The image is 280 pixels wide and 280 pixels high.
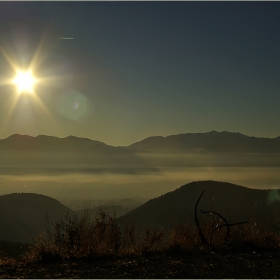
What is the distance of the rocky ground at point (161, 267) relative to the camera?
6.32 metres

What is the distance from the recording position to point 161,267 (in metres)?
6.75

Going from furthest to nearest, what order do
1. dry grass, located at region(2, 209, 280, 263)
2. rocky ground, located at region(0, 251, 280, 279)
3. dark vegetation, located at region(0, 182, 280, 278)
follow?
dry grass, located at region(2, 209, 280, 263) < dark vegetation, located at region(0, 182, 280, 278) < rocky ground, located at region(0, 251, 280, 279)

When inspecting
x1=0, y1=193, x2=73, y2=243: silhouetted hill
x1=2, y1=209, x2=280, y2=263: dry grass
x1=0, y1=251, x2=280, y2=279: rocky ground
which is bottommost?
x1=0, y1=193, x2=73, y2=243: silhouetted hill

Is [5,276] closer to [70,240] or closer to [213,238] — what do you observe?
[70,240]

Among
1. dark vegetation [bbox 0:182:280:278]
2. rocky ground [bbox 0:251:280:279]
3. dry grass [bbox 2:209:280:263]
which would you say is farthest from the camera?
dry grass [bbox 2:209:280:263]

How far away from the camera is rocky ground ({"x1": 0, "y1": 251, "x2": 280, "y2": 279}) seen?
20.7ft

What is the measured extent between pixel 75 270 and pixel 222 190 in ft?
176

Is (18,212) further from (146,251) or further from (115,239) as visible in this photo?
(146,251)

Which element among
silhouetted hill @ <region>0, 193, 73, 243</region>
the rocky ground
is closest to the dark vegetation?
the rocky ground

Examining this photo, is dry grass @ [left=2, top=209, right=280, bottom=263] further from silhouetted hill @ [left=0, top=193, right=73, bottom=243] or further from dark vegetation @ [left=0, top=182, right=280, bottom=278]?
silhouetted hill @ [left=0, top=193, right=73, bottom=243]

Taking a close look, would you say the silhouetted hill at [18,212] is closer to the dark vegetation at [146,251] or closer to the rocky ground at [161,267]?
the dark vegetation at [146,251]

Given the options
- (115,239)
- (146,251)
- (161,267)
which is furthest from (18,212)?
(161,267)

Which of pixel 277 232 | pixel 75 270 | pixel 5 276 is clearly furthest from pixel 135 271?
pixel 277 232

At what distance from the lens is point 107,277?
621 cm
